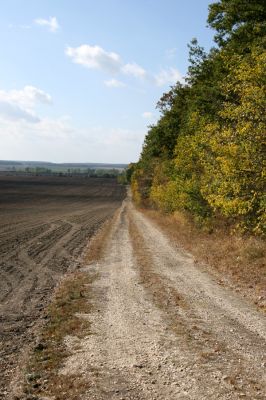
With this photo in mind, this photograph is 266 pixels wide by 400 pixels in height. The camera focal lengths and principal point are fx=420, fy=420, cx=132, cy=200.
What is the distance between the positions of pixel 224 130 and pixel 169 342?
10.5m

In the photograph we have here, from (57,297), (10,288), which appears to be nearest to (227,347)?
(57,297)

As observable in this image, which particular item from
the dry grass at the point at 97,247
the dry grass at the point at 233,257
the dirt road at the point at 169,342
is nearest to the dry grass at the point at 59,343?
the dirt road at the point at 169,342

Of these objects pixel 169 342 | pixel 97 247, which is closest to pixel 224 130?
pixel 169 342

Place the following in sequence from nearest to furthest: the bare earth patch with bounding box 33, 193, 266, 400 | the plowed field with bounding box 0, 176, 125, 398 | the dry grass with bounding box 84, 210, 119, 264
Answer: the bare earth patch with bounding box 33, 193, 266, 400, the plowed field with bounding box 0, 176, 125, 398, the dry grass with bounding box 84, 210, 119, 264

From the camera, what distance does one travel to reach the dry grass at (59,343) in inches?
309

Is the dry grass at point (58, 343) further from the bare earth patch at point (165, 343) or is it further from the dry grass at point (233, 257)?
the dry grass at point (233, 257)

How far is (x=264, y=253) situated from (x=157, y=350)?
1128 centimetres

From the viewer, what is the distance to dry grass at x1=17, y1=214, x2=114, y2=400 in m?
7.84

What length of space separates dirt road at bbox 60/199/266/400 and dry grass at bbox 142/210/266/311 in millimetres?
735

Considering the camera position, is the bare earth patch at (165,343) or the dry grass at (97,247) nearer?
the bare earth patch at (165,343)

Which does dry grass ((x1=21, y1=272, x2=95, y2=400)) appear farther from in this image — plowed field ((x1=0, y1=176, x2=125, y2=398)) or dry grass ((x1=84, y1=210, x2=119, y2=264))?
dry grass ((x1=84, y1=210, x2=119, y2=264))

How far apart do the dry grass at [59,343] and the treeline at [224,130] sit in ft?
22.2

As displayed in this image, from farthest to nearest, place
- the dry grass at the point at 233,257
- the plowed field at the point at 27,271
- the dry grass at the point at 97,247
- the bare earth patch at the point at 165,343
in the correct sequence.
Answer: the dry grass at the point at 97,247, the dry grass at the point at 233,257, the plowed field at the point at 27,271, the bare earth patch at the point at 165,343

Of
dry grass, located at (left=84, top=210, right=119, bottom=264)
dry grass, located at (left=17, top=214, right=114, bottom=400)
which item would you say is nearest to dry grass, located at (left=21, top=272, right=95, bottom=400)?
dry grass, located at (left=17, top=214, right=114, bottom=400)
